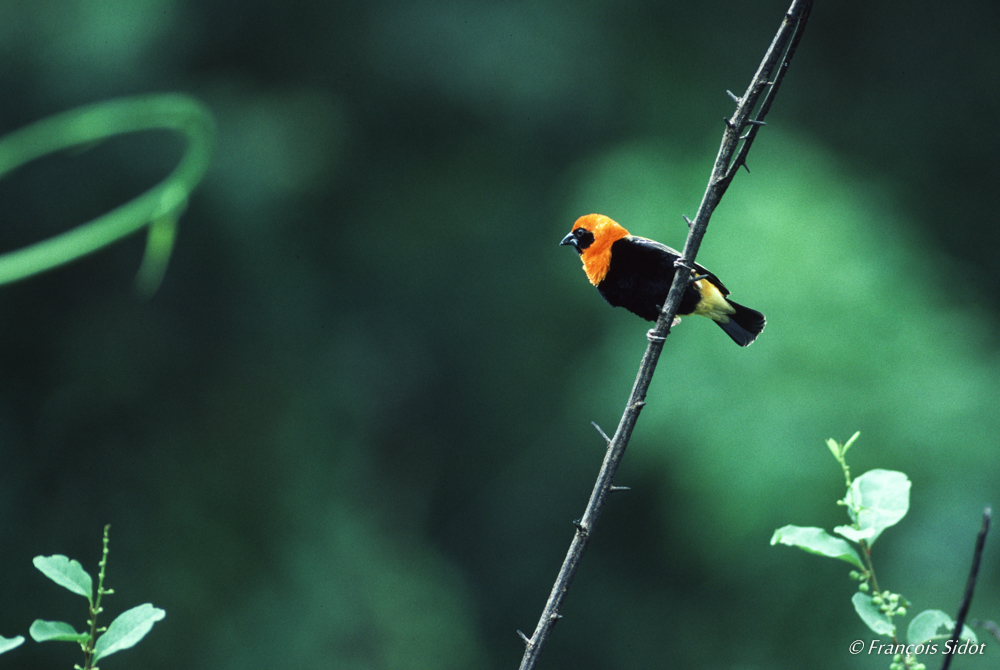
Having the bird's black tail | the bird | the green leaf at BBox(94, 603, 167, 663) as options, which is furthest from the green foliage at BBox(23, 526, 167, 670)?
the bird's black tail

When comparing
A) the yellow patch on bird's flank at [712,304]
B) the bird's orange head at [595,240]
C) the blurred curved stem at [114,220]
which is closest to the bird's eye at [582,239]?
the bird's orange head at [595,240]

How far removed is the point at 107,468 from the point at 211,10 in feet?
7.02

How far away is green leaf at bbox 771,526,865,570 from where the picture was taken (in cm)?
56

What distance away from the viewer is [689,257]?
1.78 ft

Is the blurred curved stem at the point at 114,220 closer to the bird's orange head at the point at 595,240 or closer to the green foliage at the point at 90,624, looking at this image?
the green foliage at the point at 90,624

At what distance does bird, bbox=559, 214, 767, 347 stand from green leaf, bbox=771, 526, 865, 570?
1.88 ft

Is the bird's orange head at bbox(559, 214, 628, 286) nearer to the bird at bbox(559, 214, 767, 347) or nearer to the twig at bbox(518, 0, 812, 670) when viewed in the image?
the bird at bbox(559, 214, 767, 347)

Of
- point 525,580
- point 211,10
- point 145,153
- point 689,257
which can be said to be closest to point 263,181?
point 145,153

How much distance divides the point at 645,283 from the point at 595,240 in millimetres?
121

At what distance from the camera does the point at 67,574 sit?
0.59 metres

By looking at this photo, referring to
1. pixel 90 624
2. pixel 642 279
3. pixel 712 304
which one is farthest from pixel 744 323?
pixel 90 624

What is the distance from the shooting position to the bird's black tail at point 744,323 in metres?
1.17

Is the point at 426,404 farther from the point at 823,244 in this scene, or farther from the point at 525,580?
the point at 823,244

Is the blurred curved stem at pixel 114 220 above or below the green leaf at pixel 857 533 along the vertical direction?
above
